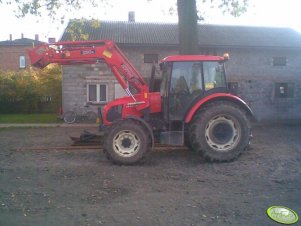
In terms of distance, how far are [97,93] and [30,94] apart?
843cm

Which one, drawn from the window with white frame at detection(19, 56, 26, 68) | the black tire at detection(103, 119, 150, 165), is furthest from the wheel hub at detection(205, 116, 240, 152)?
the window with white frame at detection(19, 56, 26, 68)

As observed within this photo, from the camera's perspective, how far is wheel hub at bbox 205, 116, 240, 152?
8.83 m

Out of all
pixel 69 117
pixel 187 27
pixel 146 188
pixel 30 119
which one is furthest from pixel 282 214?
pixel 30 119

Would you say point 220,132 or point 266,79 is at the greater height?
point 266,79

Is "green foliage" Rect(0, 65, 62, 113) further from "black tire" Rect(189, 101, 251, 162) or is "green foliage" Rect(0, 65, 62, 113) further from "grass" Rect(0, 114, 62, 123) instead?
"black tire" Rect(189, 101, 251, 162)

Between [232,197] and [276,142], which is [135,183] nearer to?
[232,197]

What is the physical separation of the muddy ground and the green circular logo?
0.11m

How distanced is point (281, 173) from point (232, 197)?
213 cm

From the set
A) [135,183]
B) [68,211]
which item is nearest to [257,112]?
[135,183]

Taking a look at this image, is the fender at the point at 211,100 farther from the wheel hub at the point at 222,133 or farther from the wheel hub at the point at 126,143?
the wheel hub at the point at 126,143

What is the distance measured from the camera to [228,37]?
73.5 ft

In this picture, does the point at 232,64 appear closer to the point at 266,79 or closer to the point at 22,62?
the point at 266,79

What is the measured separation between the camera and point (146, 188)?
6605 millimetres

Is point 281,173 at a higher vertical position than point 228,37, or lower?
lower
